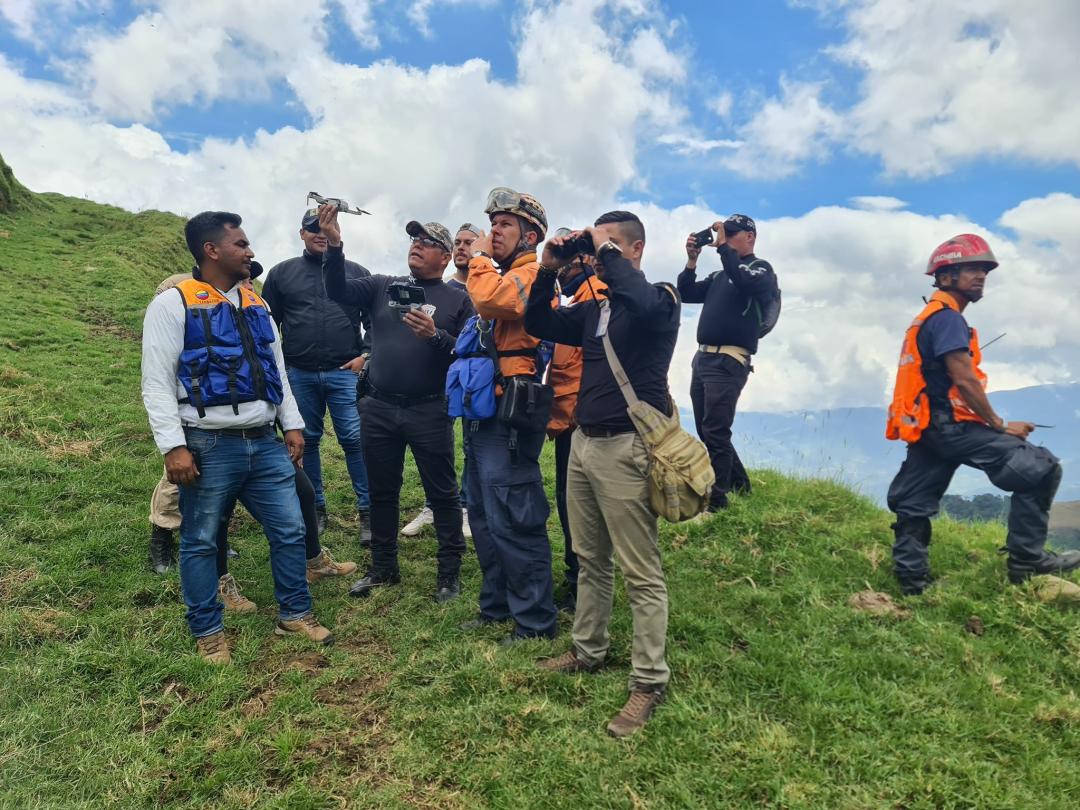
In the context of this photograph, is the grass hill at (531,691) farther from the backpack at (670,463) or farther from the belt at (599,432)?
the belt at (599,432)

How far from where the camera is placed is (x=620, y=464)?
3.56 meters

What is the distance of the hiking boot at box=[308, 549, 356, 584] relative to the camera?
551 centimetres

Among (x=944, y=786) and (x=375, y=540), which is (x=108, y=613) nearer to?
(x=375, y=540)

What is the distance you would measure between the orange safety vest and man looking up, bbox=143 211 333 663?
4.63 metres

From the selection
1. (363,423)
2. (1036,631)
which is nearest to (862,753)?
(1036,631)

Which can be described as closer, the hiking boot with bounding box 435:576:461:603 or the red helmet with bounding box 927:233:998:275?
the red helmet with bounding box 927:233:998:275

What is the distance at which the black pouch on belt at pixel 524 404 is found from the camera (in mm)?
4168

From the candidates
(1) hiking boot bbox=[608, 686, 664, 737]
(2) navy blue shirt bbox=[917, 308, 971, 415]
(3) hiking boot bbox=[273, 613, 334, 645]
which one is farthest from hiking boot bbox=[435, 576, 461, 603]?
(2) navy blue shirt bbox=[917, 308, 971, 415]

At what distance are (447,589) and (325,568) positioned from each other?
125 centimetres

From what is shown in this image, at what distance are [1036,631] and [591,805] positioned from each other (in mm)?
3440

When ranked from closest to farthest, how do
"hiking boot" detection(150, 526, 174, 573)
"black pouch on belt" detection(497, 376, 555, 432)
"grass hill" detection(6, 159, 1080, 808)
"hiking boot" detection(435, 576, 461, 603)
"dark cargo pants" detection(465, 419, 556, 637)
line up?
"grass hill" detection(6, 159, 1080, 808) → "black pouch on belt" detection(497, 376, 555, 432) → "dark cargo pants" detection(465, 419, 556, 637) → "hiking boot" detection(435, 576, 461, 603) → "hiking boot" detection(150, 526, 174, 573)

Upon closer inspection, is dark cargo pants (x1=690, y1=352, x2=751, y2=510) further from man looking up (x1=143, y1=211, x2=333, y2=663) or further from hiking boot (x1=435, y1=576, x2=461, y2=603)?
man looking up (x1=143, y1=211, x2=333, y2=663)

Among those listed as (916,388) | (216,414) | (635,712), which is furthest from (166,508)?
(916,388)

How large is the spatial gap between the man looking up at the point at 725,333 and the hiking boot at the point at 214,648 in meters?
4.55
